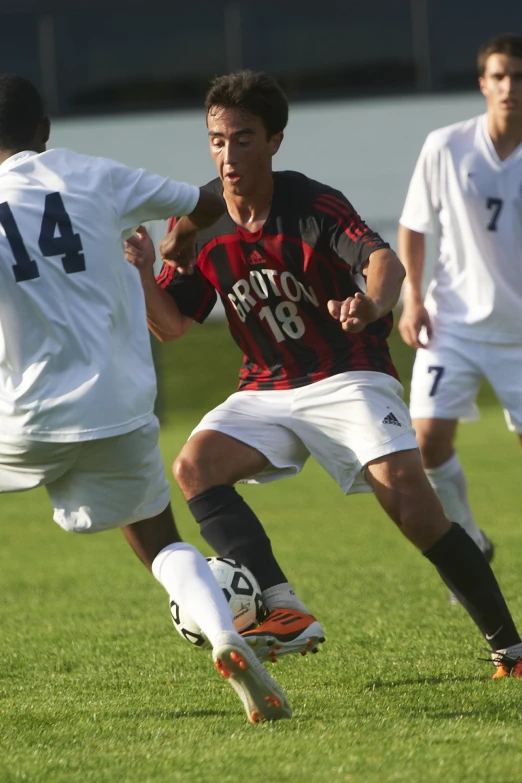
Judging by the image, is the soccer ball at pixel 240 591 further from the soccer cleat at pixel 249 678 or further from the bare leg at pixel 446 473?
the bare leg at pixel 446 473

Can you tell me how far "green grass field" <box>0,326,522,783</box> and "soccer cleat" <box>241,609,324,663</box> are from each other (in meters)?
0.17

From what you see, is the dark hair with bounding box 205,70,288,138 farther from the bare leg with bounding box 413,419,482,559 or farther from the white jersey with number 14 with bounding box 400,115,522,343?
the bare leg with bounding box 413,419,482,559

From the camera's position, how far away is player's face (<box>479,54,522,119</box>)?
5332 millimetres

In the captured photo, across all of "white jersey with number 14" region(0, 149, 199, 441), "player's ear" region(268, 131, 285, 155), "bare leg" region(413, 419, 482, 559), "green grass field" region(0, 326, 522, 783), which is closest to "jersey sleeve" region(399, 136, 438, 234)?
"bare leg" region(413, 419, 482, 559)

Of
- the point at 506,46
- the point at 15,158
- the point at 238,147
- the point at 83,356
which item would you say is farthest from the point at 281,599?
the point at 506,46

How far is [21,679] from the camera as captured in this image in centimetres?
446

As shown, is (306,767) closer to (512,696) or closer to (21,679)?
(512,696)

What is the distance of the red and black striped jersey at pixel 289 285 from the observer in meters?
4.24

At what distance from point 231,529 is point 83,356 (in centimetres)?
107

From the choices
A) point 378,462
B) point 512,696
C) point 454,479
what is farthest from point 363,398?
point 454,479

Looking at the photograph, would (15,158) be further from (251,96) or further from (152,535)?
(152,535)

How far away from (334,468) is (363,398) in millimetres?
293

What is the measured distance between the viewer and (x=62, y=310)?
3.44 metres

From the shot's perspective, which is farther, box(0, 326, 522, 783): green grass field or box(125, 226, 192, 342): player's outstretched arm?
box(125, 226, 192, 342): player's outstretched arm
